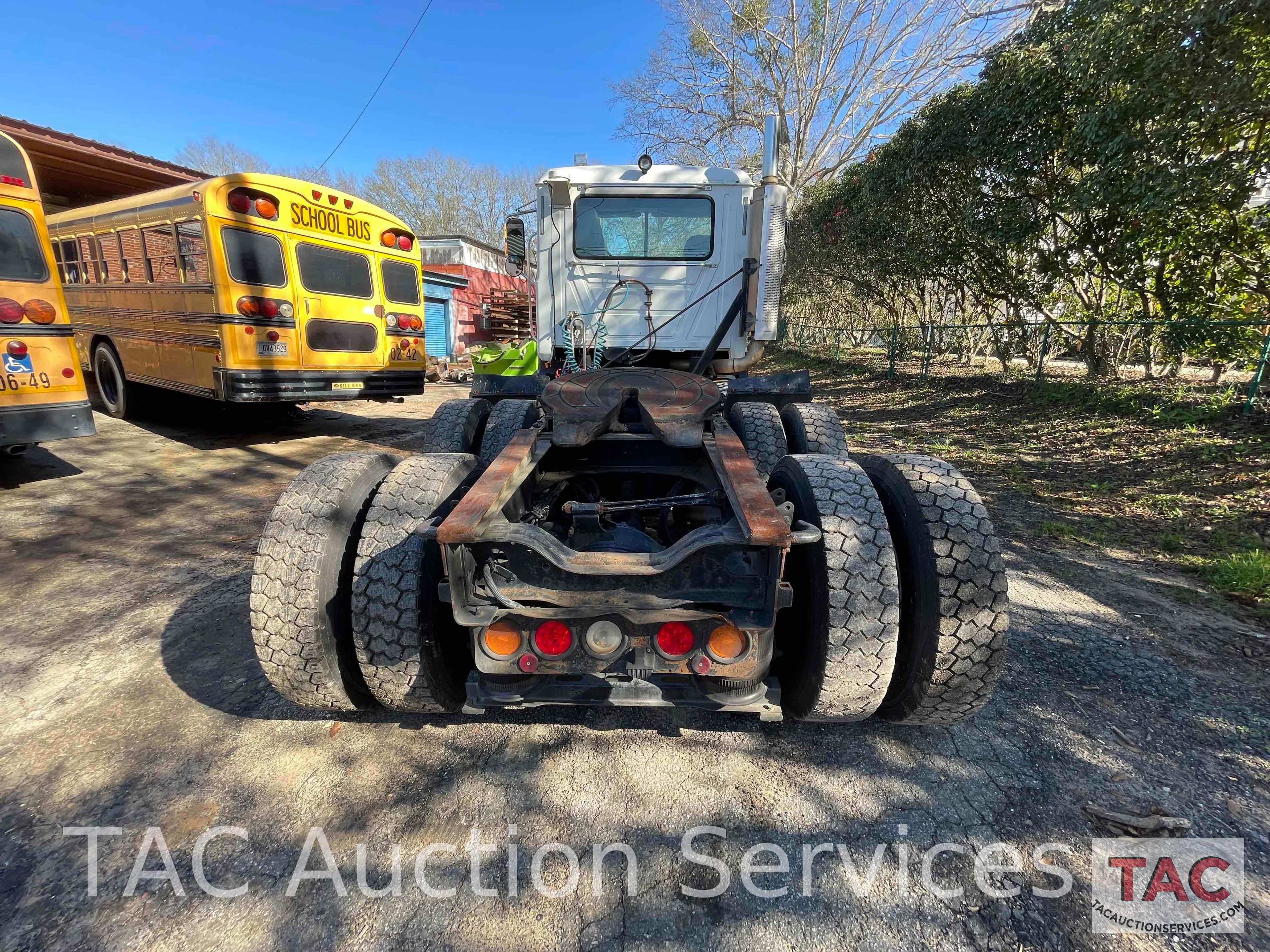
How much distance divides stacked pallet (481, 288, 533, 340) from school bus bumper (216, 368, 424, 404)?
12894mm

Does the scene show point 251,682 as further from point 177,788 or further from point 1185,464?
point 1185,464

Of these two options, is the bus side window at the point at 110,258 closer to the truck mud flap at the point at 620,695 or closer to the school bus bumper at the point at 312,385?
the school bus bumper at the point at 312,385

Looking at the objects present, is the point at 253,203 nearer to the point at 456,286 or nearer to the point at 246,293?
the point at 246,293

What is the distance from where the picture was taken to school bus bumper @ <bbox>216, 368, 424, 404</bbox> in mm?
6250

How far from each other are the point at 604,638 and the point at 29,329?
6309mm

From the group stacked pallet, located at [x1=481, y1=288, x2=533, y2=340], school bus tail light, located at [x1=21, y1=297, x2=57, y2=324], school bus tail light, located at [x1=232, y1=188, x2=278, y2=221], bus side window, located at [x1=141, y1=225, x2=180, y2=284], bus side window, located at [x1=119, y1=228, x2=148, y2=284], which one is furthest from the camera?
stacked pallet, located at [x1=481, y1=288, x2=533, y2=340]

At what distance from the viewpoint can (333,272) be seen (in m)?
7.04

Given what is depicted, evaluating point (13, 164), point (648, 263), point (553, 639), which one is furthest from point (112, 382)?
point (553, 639)

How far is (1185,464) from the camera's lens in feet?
17.9

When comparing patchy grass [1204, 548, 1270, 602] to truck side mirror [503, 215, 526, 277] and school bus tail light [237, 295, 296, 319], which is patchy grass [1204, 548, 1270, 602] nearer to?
truck side mirror [503, 215, 526, 277]

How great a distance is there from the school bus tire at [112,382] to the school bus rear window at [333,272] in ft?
12.1

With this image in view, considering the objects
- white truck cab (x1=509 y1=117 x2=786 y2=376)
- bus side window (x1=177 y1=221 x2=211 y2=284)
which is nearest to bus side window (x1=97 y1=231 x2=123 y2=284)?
bus side window (x1=177 y1=221 x2=211 y2=284)

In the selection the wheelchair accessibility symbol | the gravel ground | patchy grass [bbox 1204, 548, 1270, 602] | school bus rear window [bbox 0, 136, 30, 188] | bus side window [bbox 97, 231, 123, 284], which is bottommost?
the gravel ground

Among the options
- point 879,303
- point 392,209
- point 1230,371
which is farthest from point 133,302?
point 392,209
